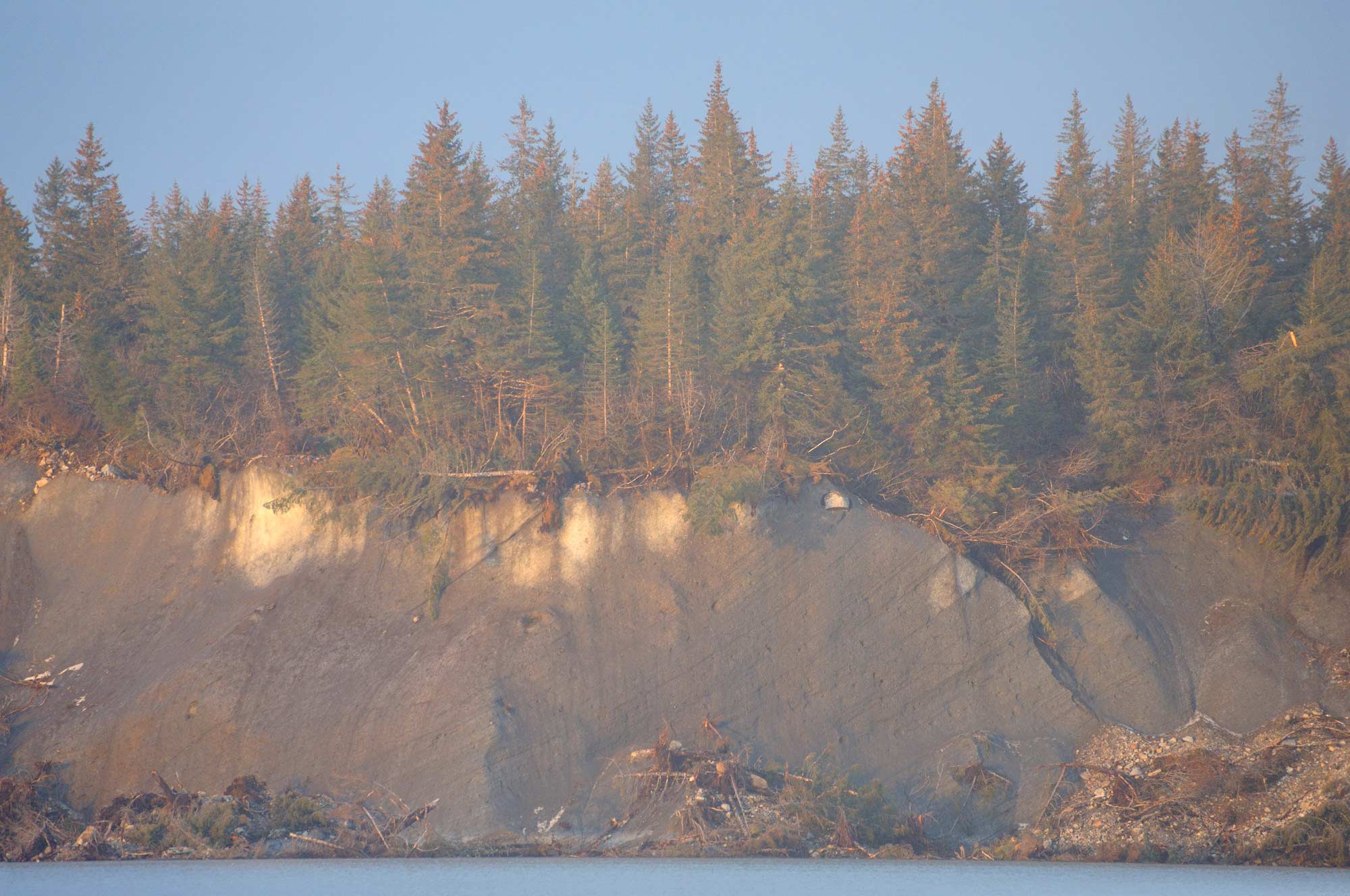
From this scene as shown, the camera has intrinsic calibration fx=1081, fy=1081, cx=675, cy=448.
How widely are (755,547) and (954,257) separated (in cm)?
1306

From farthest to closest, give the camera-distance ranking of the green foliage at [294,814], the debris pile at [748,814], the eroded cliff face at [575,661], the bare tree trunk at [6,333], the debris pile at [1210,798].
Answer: the bare tree trunk at [6,333]
the eroded cliff face at [575,661]
the green foliage at [294,814]
the debris pile at [748,814]
the debris pile at [1210,798]

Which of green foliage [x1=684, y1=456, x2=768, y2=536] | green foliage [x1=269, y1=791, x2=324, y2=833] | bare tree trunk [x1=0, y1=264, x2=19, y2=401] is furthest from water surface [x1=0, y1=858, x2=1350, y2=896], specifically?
bare tree trunk [x1=0, y1=264, x2=19, y2=401]

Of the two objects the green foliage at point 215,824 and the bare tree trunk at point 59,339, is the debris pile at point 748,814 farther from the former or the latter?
the bare tree trunk at point 59,339

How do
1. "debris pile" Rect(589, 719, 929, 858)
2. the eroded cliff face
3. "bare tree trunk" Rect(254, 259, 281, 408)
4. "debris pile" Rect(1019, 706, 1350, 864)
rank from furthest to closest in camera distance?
1. "bare tree trunk" Rect(254, 259, 281, 408)
2. the eroded cliff face
3. "debris pile" Rect(589, 719, 929, 858)
4. "debris pile" Rect(1019, 706, 1350, 864)

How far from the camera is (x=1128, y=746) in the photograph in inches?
1016

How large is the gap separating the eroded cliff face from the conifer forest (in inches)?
64.7

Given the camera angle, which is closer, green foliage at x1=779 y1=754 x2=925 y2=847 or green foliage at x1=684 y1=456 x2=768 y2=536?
green foliage at x1=779 y1=754 x2=925 y2=847

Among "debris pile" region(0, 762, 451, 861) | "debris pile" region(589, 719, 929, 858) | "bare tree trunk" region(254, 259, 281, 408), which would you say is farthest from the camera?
"bare tree trunk" region(254, 259, 281, 408)

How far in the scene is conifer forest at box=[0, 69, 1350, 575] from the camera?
29.5 m

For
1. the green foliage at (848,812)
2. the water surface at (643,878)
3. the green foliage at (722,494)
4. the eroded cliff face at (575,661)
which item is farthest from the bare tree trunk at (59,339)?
the green foliage at (848,812)

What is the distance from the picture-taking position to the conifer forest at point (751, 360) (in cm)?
2947

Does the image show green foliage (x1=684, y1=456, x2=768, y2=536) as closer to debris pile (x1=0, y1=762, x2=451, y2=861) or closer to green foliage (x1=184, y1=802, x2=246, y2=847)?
debris pile (x1=0, y1=762, x2=451, y2=861)

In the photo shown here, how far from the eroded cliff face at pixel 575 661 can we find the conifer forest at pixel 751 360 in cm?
164

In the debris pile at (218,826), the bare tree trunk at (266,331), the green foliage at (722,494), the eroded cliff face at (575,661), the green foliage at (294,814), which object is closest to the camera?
the debris pile at (218,826)
